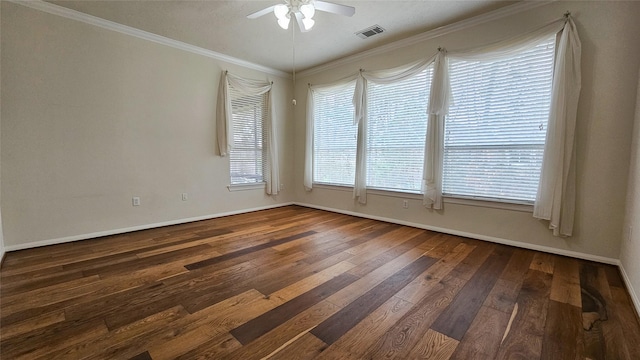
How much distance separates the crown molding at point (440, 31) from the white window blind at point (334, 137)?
18.3 inches

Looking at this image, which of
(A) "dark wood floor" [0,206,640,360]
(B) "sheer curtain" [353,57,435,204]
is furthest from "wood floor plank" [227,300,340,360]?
(B) "sheer curtain" [353,57,435,204]

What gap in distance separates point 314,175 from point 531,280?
382 centimetres

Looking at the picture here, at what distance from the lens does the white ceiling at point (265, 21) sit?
2.96m

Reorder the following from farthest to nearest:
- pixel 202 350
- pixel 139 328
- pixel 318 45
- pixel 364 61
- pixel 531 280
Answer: pixel 364 61 < pixel 318 45 < pixel 531 280 < pixel 139 328 < pixel 202 350

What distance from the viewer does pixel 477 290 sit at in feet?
6.88

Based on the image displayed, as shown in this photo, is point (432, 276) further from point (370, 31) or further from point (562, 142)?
point (370, 31)

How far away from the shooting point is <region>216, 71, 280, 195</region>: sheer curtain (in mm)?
4430

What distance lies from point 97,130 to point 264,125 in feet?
8.35

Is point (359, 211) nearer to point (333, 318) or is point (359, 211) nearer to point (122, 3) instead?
point (333, 318)

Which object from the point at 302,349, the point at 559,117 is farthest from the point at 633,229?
the point at 302,349

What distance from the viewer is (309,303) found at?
1.89 meters

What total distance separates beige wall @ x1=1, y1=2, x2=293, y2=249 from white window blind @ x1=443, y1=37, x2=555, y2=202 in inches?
146

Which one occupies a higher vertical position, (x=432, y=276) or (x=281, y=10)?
(x=281, y=10)

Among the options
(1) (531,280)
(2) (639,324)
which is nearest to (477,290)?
(1) (531,280)
